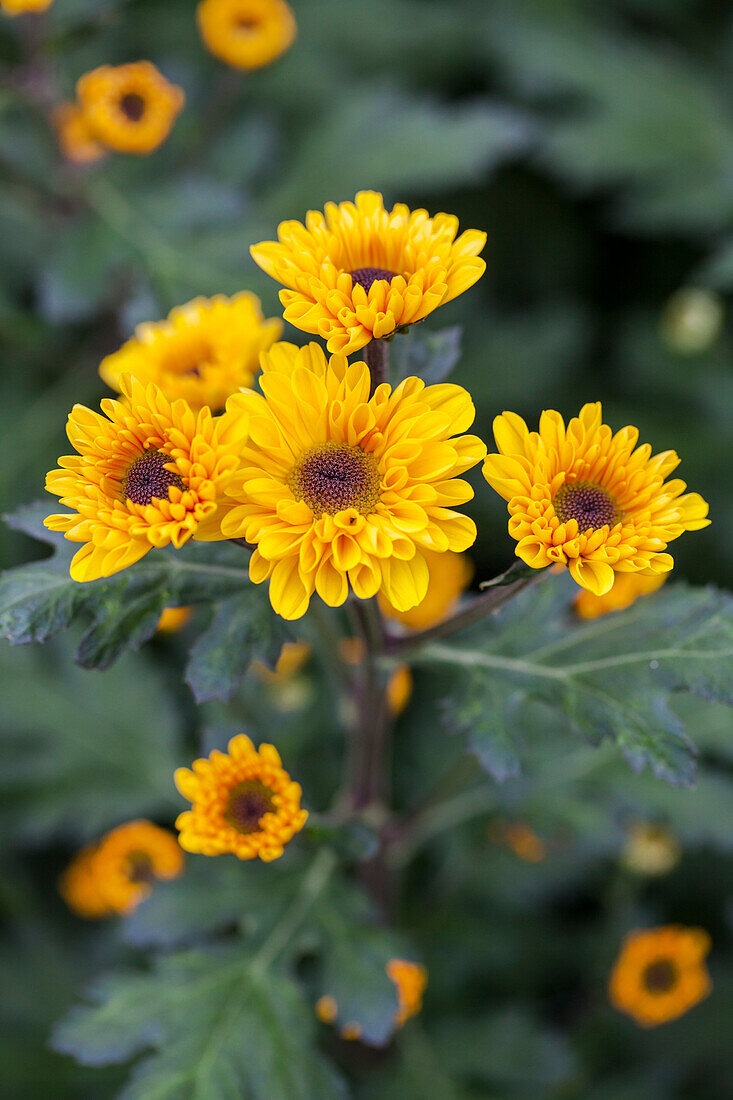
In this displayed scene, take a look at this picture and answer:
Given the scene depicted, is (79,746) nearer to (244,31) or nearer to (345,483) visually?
(345,483)

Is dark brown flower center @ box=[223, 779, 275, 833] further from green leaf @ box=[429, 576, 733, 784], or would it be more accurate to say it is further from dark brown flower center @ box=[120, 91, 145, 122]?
dark brown flower center @ box=[120, 91, 145, 122]

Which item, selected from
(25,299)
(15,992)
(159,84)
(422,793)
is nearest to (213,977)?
(422,793)

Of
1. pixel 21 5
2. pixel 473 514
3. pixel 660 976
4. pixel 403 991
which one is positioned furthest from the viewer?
pixel 473 514

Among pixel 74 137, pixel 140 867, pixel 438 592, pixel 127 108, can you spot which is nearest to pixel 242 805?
pixel 438 592

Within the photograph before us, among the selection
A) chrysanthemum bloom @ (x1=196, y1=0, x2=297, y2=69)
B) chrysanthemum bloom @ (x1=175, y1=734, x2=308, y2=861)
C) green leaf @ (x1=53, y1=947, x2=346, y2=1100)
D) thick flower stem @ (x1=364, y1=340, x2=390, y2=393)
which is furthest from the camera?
chrysanthemum bloom @ (x1=196, y1=0, x2=297, y2=69)

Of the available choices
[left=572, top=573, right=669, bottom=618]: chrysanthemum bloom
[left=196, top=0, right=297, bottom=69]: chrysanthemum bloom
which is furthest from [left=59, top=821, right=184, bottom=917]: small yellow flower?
[left=196, top=0, right=297, bottom=69]: chrysanthemum bloom

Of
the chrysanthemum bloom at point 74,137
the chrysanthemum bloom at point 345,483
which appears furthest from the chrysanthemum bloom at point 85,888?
the chrysanthemum bloom at point 74,137

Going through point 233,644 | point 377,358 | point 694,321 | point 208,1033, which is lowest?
point 208,1033

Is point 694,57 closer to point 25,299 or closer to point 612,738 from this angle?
point 25,299
